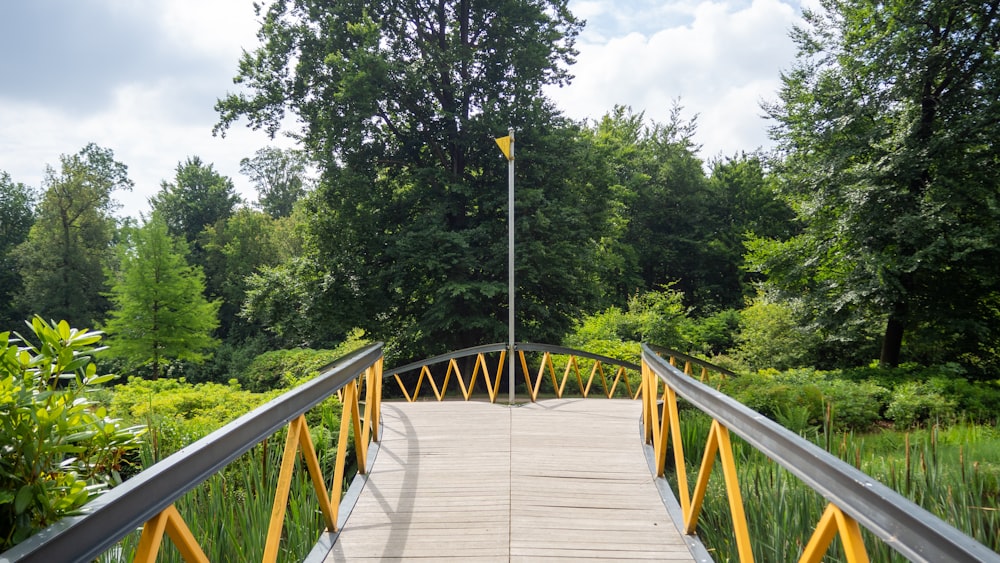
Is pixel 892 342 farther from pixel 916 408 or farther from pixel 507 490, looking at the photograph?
pixel 507 490

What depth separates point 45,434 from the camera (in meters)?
1.58

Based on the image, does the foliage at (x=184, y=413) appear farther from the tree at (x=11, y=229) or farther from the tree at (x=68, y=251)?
the tree at (x=11, y=229)

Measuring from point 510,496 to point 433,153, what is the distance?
15.3 metres

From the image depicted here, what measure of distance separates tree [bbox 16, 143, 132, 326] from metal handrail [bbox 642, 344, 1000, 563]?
129 feet

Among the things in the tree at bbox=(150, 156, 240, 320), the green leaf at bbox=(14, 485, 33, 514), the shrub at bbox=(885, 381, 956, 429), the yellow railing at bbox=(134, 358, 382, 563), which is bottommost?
the shrub at bbox=(885, 381, 956, 429)

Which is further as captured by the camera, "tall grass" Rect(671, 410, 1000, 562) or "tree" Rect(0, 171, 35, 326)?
"tree" Rect(0, 171, 35, 326)

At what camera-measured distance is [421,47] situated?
16.9 m

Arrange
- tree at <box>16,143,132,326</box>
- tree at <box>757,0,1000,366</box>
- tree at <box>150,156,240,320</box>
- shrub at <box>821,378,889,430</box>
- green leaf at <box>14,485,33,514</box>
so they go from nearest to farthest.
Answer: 1. green leaf at <box>14,485,33,514</box>
2. shrub at <box>821,378,889,430</box>
3. tree at <box>757,0,1000,366</box>
4. tree at <box>16,143,132,326</box>
5. tree at <box>150,156,240,320</box>

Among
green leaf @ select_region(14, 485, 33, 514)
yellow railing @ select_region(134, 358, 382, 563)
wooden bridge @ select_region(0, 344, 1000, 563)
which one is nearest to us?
green leaf @ select_region(14, 485, 33, 514)

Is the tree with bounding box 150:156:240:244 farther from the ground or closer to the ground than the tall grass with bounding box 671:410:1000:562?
farther from the ground

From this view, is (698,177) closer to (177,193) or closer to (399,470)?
(399,470)

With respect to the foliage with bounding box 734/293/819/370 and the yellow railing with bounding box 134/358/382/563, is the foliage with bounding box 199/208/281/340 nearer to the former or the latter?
the foliage with bounding box 734/293/819/370

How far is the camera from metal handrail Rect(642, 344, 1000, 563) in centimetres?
134

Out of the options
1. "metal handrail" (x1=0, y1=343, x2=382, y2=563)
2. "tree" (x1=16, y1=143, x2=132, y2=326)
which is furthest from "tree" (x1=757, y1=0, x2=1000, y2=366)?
"tree" (x1=16, y1=143, x2=132, y2=326)
